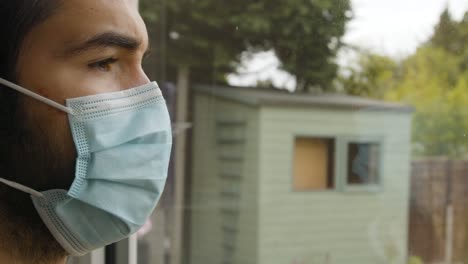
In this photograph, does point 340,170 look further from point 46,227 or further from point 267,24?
point 46,227

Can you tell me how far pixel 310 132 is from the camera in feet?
5.07

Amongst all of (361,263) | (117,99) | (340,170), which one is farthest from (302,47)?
(117,99)

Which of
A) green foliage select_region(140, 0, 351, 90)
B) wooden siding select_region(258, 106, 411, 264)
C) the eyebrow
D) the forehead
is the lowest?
wooden siding select_region(258, 106, 411, 264)

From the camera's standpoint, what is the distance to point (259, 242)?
170 cm

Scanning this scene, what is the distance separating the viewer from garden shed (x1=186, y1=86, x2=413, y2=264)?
1.33 metres

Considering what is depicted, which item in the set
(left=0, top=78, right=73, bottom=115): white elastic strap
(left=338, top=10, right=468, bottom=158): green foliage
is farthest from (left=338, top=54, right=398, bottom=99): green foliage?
(left=0, top=78, right=73, bottom=115): white elastic strap

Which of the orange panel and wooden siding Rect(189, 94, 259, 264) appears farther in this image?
wooden siding Rect(189, 94, 259, 264)

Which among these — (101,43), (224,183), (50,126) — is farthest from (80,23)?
(224,183)

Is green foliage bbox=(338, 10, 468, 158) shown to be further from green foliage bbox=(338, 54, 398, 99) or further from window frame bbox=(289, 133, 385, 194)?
window frame bbox=(289, 133, 385, 194)

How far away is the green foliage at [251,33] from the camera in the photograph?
1367 mm

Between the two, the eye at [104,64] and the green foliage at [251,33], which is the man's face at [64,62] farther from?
the green foliage at [251,33]

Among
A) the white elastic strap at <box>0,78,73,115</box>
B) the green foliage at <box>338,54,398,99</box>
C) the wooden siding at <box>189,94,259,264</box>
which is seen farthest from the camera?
the wooden siding at <box>189,94,259,264</box>

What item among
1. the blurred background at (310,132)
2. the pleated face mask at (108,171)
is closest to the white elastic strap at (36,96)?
the pleated face mask at (108,171)

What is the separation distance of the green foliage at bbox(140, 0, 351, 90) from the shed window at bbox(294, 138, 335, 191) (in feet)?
0.59
